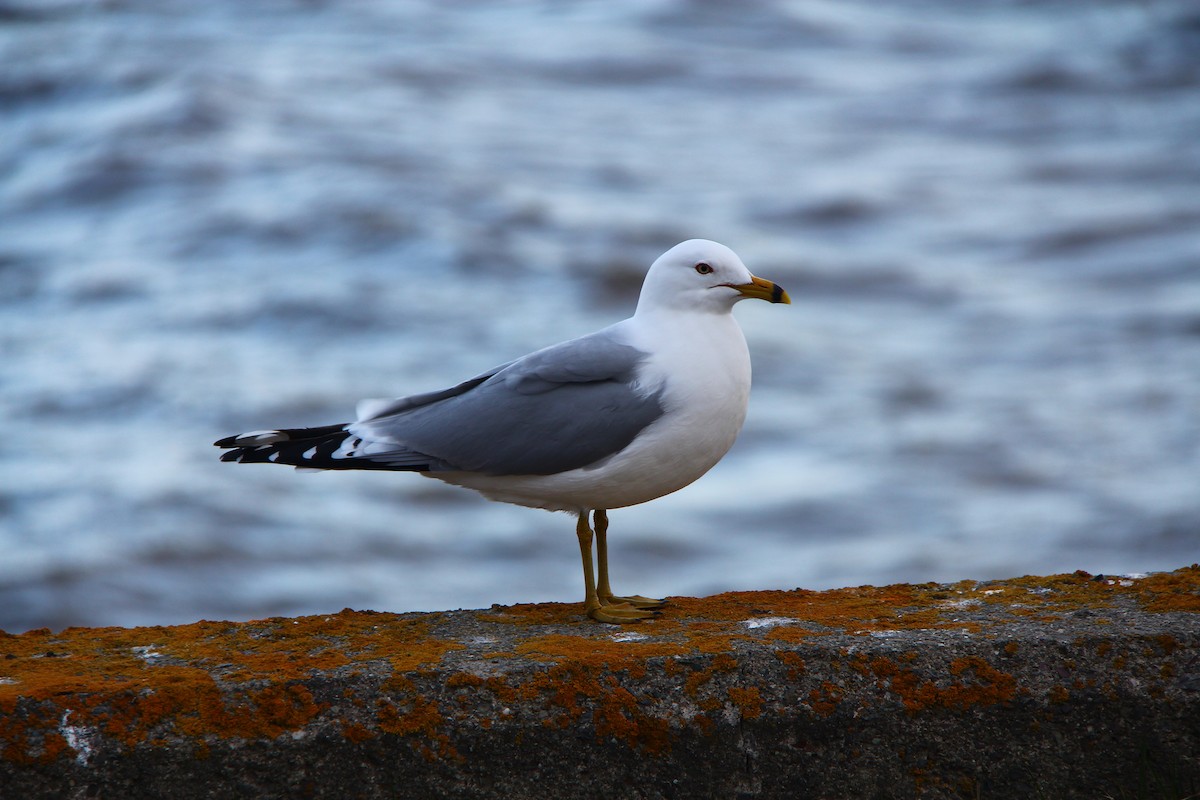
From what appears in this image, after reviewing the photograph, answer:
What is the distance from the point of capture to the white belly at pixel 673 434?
4156 mm

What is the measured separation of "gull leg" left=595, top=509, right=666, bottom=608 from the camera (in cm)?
440

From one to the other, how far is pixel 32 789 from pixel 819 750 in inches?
77.6

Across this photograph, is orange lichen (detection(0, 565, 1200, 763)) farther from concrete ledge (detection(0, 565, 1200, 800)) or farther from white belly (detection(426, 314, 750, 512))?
white belly (detection(426, 314, 750, 512))

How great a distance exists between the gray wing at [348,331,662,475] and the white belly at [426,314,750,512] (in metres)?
0.04

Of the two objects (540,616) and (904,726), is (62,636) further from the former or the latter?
(904,726)

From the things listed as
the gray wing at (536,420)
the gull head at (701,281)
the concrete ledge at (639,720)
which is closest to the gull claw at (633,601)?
the gray wing at (536,420)

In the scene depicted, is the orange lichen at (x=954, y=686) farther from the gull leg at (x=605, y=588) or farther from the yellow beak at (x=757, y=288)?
the yellow beak at (x=757, y=288)

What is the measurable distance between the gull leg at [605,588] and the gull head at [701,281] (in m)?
0.79

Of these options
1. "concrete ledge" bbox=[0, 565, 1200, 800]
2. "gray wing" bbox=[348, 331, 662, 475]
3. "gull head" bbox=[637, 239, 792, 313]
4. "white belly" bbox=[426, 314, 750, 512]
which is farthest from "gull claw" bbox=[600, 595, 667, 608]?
"gull head" bbox=[637, 239, 792, 313]

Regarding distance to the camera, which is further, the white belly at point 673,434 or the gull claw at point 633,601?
the gull claw at point 633,601

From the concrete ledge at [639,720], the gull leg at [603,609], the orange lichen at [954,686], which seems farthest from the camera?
the gull leg at [603,609]

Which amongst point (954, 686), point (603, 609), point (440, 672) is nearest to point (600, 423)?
point (603, 609)

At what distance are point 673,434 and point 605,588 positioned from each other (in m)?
0.71

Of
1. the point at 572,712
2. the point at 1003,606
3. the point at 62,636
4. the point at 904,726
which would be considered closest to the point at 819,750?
the point at 904,726
